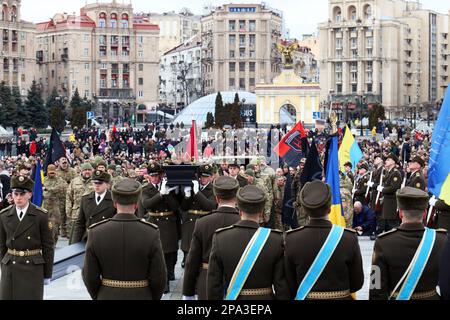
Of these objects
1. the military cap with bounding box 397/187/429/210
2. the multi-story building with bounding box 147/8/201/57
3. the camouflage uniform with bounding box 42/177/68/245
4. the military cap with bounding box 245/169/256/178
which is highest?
the multi-story building with bounding box 147/8/201/57

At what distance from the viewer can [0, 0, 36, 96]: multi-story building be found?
9412cm

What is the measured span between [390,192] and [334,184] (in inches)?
221

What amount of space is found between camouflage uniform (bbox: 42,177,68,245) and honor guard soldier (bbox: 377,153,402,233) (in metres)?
5.38

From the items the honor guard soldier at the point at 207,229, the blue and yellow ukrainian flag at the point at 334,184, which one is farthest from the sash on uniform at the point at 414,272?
the blue and yellow ukrainian flag at the point at 334,184

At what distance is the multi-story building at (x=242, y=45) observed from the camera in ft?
398

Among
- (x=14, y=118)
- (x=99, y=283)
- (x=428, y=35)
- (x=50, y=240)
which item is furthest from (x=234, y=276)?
(x=428, y=35)

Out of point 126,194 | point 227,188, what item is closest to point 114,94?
point 227,188

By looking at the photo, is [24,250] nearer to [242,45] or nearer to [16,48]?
[16,48]

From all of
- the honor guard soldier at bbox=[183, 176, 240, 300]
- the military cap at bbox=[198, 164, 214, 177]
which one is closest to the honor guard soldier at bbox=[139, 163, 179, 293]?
the military cap at bbox=[198, 164, 214, 177]

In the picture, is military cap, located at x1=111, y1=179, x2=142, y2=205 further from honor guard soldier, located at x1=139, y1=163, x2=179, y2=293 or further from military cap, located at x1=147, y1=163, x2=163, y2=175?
military cap, located at x1=147, y1=163, x2=163, y2=175

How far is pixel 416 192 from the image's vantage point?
6234 mm

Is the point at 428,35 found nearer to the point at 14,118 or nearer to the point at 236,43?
the point at 236,43

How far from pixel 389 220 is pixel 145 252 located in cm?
878

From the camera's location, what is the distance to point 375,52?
4343 inches
